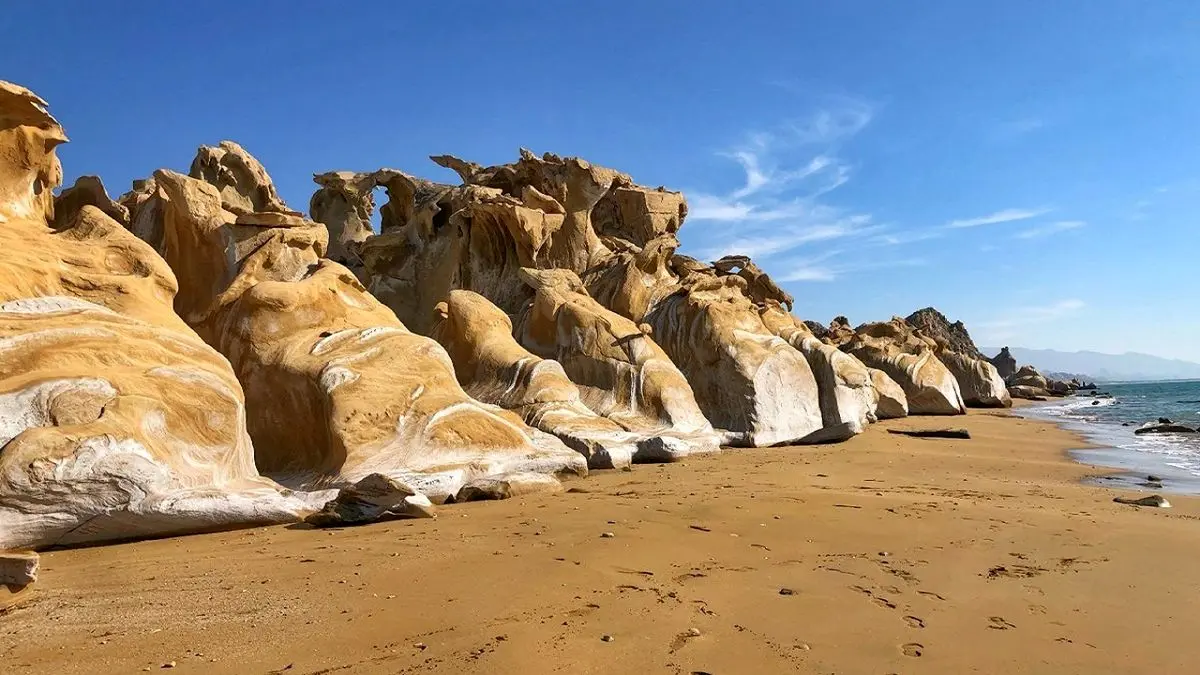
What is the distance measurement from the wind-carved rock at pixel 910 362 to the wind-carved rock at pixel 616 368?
14.5m

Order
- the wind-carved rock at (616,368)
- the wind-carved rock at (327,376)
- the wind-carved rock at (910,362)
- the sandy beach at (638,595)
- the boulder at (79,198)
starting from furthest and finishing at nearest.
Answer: the wind-carved rock at (910,362) → the wind-carved rock at (616,368) → the boulder at (79,198) → the wind-carved rock at (327,376) → the sandy beach at (638,595)

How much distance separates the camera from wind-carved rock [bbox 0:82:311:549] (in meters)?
4.09

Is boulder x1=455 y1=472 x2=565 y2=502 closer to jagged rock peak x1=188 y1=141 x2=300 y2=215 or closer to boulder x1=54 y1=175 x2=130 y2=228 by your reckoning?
boulder x1=54 y1=175 x2=130 y2=228

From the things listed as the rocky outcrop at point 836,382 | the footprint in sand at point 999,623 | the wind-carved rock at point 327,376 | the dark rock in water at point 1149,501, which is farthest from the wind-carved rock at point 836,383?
the footprint in sand at point 999,623

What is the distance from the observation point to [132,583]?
3400mm

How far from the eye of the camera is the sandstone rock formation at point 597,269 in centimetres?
1189

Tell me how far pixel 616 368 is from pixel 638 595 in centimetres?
733

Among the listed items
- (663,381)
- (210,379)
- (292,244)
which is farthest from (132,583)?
(663,381)

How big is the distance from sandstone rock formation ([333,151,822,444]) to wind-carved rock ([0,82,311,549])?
5110 mm

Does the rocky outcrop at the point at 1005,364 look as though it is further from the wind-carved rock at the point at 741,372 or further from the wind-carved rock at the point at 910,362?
the wind-carved rock at the point at 741,372

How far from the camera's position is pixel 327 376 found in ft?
21.3

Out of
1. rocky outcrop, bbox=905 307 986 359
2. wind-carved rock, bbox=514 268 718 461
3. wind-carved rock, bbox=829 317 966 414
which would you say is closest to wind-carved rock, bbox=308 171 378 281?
wind-carved rock, bbox=514 268 718 461

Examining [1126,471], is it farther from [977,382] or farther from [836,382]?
[977,382]

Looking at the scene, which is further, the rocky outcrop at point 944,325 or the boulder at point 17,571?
the rocky outcrop at point 944,325
